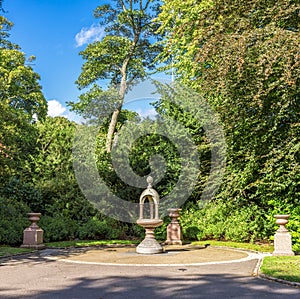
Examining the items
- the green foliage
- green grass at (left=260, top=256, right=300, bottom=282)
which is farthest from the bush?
green grass at (left=260, top=256, right=300, bottom=282)

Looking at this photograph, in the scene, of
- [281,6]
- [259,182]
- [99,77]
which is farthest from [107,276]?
[99,77]

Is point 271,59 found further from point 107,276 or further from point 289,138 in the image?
point 107,276

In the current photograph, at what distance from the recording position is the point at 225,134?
14.1 meters

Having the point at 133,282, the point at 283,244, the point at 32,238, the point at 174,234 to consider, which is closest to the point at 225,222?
the point at 174,234

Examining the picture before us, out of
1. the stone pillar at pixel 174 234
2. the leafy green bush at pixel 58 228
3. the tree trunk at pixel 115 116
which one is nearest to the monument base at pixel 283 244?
the stone pillar at pixel 174 234

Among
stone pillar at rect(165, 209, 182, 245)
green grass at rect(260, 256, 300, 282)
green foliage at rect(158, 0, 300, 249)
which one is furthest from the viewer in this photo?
stone pillar at rect(165, 209, 182, 245)

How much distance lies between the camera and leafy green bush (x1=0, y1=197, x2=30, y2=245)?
1299cm

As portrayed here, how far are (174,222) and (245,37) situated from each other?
291 inches

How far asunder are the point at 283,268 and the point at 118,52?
17.9m

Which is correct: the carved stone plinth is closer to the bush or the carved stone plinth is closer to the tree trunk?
the bush

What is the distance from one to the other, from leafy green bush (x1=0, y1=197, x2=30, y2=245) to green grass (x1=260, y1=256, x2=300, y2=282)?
28.6 ft

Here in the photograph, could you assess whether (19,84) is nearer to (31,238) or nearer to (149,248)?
(31,238)

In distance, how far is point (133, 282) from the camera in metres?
6.61

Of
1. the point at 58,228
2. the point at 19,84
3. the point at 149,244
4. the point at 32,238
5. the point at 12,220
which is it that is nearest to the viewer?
the point at 149,244
